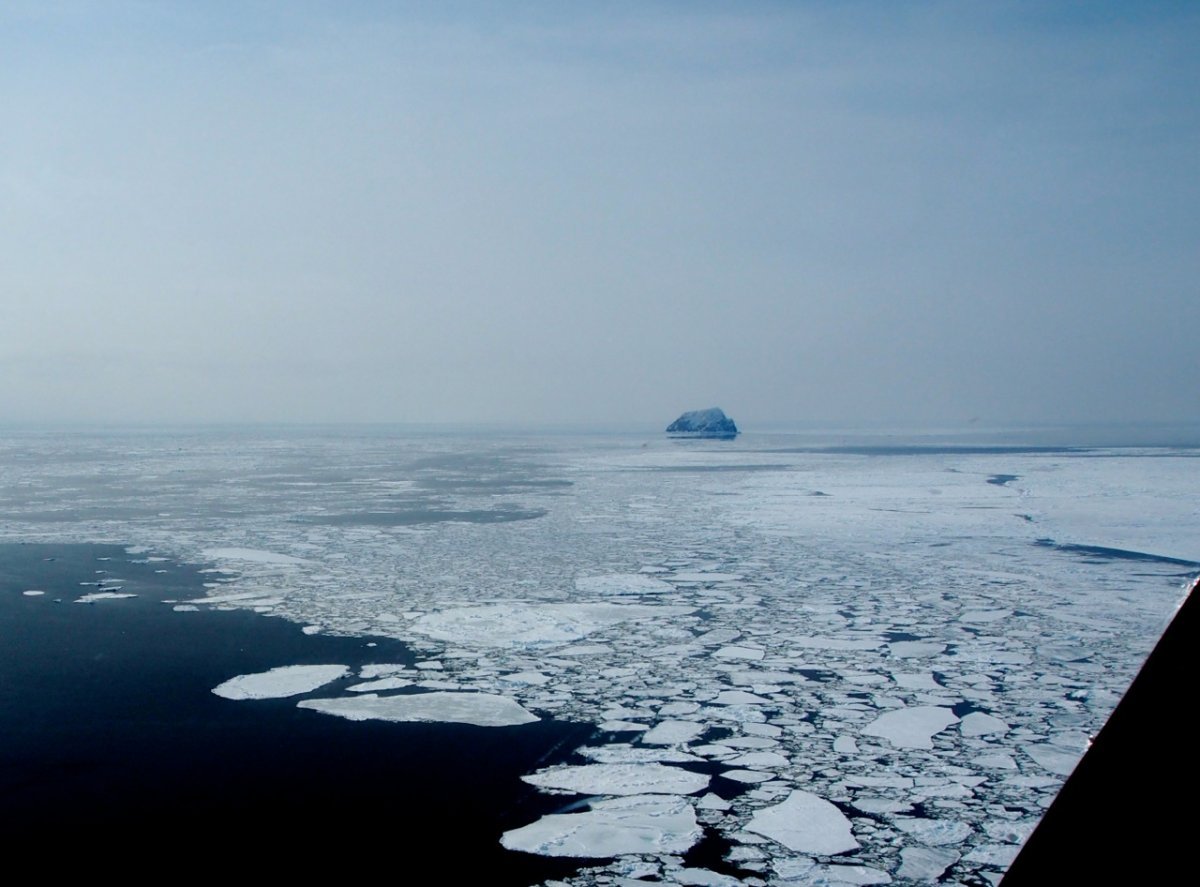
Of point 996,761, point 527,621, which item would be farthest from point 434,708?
point 996,761

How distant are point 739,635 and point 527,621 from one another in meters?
1.64

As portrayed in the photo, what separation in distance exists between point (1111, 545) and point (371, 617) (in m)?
9.12

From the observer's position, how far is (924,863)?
319 centimetres

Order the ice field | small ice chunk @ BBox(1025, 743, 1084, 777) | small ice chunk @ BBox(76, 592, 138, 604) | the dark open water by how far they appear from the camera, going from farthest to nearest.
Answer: small ice chunk @ BBox(76, 592, 138, 604)
small ice chunk @ BBox(1025, 743, 1084, 777)
the ice field
the dark open water

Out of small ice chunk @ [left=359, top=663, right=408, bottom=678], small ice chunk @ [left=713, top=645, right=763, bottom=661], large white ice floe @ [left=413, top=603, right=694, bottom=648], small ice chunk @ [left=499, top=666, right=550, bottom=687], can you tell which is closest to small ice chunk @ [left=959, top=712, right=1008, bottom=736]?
small ice chunk @ [left=713, top=645, right=763, bottom=661]

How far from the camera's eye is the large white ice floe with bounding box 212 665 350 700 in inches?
206

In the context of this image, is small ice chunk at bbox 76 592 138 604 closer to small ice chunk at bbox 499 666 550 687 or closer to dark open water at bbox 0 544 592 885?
dark open water at bbox 0 544 592 885

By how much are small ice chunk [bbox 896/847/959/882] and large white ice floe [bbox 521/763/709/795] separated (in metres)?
0.93

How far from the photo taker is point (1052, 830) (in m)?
0.85

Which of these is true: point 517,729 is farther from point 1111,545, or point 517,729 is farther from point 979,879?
point 1111,545

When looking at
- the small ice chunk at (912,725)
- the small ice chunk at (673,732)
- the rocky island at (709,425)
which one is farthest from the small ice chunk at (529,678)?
the rocky island at (709,425)

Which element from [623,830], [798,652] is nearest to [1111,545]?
[798,652]

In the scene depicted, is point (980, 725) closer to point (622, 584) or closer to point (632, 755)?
point (632, 755)

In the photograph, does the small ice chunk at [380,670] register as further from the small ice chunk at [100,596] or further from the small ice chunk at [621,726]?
the small ice chunk at [100,596]
